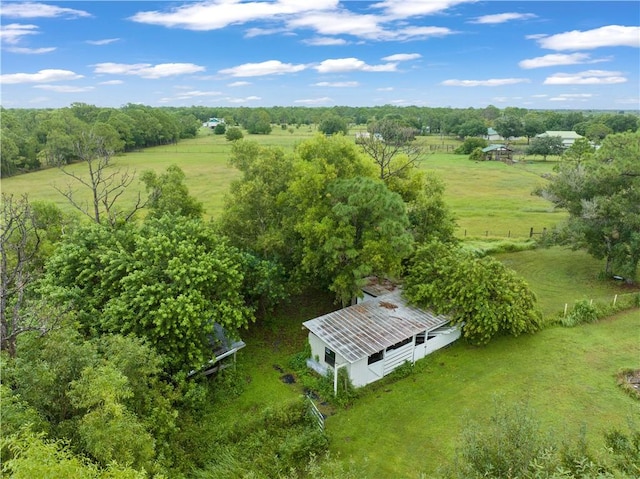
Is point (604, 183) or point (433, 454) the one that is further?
point (604, 183)

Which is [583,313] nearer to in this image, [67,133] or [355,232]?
[355,232]

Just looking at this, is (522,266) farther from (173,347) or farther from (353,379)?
(173,347)

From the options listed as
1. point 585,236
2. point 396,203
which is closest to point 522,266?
point 585,236

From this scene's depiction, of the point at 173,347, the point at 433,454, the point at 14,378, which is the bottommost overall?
the point at 433,454

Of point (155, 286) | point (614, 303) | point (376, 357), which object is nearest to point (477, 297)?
point (376, 357)

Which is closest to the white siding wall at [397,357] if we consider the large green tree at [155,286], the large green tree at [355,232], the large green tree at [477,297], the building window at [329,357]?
the building window at [329,357]

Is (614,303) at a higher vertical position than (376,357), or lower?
higher

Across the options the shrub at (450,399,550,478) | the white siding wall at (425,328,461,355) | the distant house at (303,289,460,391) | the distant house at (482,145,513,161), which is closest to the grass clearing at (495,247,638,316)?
the white siding wall at (425,328,461,355)
